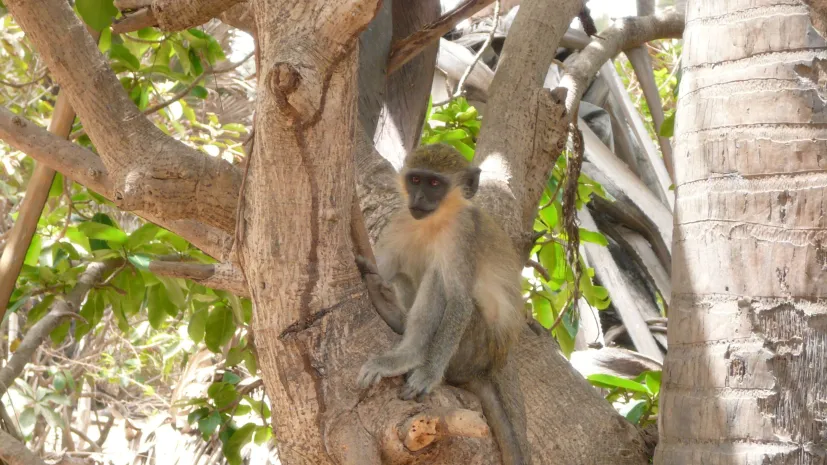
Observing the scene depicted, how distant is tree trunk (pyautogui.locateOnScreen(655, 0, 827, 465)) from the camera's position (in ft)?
7.89

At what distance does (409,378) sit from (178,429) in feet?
14.4

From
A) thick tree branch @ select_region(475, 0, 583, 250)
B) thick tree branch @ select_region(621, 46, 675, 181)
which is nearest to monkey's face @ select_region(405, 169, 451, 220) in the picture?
thick tree branch @ select_region(475, 0, 583, 250)

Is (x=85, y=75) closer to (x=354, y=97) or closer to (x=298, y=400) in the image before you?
(x=354, y=97)

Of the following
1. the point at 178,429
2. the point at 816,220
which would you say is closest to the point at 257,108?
the point at 816,220

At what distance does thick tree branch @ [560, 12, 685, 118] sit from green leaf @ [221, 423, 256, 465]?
7.41ft

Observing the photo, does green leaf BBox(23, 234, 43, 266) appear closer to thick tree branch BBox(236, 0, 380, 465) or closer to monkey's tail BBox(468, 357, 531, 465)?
thick tree branch BBox(236, 0, 380, 465)

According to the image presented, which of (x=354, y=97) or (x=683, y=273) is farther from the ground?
(x=354, y=97)

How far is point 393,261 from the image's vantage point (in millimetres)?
3721

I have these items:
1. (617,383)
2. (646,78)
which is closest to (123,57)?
(617,383)

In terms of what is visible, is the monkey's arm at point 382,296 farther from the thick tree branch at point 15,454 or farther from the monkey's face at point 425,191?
the thick tree branch at point 15,454

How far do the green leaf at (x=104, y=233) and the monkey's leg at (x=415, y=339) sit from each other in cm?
142

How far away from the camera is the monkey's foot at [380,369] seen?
7.77 ft

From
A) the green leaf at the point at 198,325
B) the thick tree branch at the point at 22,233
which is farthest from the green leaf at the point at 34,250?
the green leaf at the point at 198,325

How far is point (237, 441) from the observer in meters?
3.95
